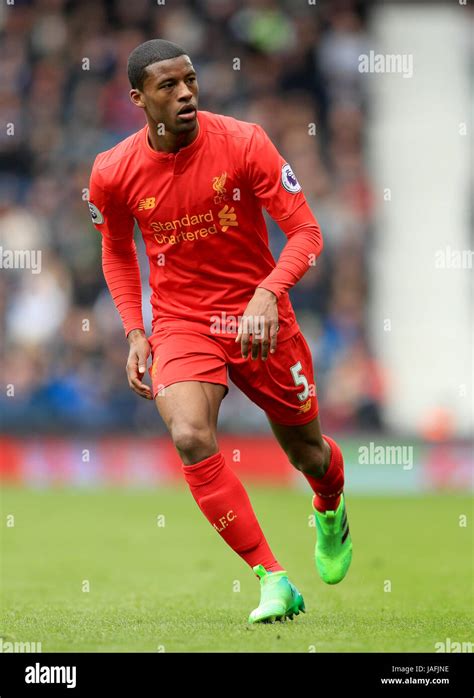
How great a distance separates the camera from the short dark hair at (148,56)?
6.72 metres

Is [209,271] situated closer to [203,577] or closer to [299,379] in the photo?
[299,379]

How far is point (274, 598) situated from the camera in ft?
22.1

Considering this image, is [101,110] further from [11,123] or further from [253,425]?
[253,425]

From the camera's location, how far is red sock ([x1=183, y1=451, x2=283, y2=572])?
668 cm

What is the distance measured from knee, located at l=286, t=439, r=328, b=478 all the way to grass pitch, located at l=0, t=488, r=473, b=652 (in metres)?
0.78

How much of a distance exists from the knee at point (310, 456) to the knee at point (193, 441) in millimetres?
996

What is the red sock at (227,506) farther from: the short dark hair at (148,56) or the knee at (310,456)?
the short dark hair at (148,56)

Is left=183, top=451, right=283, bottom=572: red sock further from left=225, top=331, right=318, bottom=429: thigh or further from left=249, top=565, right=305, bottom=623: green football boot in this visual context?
left=225, top=331, right=318, bottom=429: thigh

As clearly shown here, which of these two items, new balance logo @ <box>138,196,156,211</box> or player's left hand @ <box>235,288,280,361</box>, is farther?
new balance logo @ <box>138,196,156,211</box>
